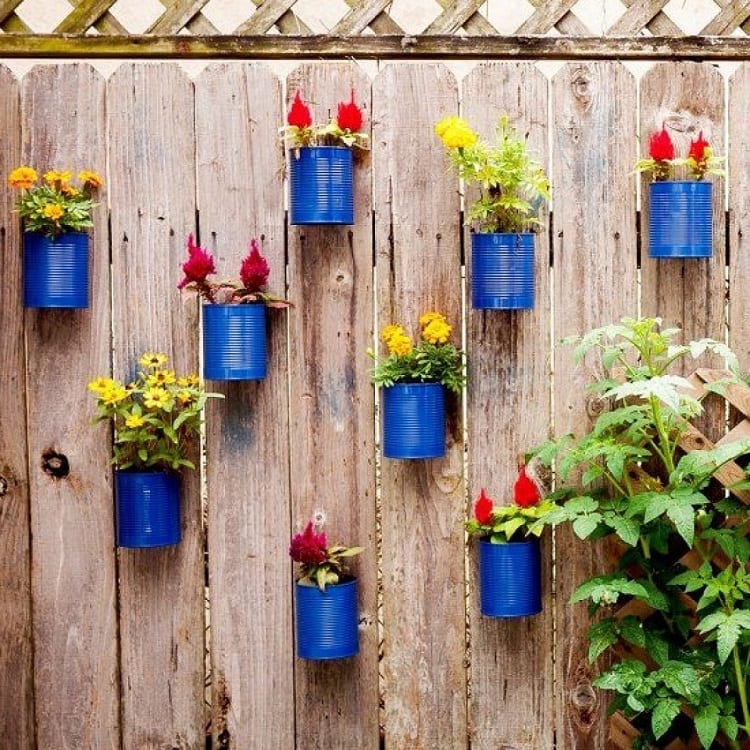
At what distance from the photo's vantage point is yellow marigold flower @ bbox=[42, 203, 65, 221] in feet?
7.37

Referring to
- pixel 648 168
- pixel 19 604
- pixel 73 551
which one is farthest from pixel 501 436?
pixel 19 604

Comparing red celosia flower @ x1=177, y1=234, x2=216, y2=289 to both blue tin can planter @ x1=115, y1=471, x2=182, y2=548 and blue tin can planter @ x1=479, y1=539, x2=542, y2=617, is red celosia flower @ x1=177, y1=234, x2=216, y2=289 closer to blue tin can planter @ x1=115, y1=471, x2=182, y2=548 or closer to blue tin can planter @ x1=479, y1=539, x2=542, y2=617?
blue tin can planter @ x1=115, y1=471, x2=182, y2=548

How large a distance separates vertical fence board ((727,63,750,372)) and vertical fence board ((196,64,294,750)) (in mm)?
1107

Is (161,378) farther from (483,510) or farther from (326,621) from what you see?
(483,510)

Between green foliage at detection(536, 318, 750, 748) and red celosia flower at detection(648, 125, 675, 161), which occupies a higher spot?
red celosia flower at detection(648, 125, 675, 161)

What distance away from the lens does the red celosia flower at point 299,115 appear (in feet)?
7.48

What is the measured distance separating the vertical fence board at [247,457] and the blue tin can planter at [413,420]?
0.30 m

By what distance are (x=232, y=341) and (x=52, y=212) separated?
1.64ft

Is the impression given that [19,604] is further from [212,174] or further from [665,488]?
[665,488]

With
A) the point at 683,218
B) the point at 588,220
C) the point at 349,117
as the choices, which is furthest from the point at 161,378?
the point at 683,218

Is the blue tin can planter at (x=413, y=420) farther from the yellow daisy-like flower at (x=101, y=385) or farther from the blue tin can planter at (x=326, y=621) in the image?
the yellow daisy-like flower at (x=101, y=385)

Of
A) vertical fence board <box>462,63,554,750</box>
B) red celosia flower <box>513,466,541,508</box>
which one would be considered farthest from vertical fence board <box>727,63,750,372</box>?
red celosia flower <box>513,466,541,508</box>

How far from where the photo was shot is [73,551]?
8.00 ft

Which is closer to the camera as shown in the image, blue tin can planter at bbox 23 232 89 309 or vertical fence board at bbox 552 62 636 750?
blue tin can planter at bbox 23 232 89 309
